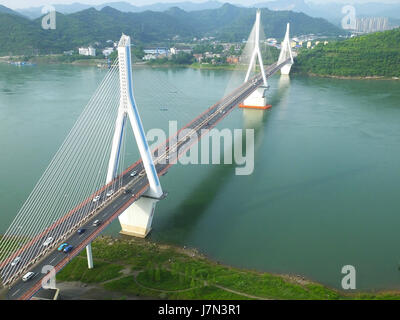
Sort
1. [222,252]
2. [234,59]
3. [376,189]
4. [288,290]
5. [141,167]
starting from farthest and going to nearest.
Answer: [234,59] → [376,189] → [141,167] → [222,252] → [288,290]

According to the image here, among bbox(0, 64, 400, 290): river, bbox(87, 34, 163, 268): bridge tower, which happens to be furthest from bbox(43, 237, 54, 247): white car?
bbox(0, 64, 400, 290): river

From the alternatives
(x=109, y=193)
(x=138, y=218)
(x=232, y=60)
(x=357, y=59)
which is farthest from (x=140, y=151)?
(x=232, y=60)

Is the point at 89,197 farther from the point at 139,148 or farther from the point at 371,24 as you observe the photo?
the point at 371,24

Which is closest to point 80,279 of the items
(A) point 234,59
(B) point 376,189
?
(B) point 376,189

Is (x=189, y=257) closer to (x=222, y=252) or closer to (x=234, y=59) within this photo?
(x=222, y=252)

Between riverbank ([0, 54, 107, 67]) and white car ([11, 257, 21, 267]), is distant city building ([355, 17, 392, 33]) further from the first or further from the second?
white car ([11, 257, 21, 267])
